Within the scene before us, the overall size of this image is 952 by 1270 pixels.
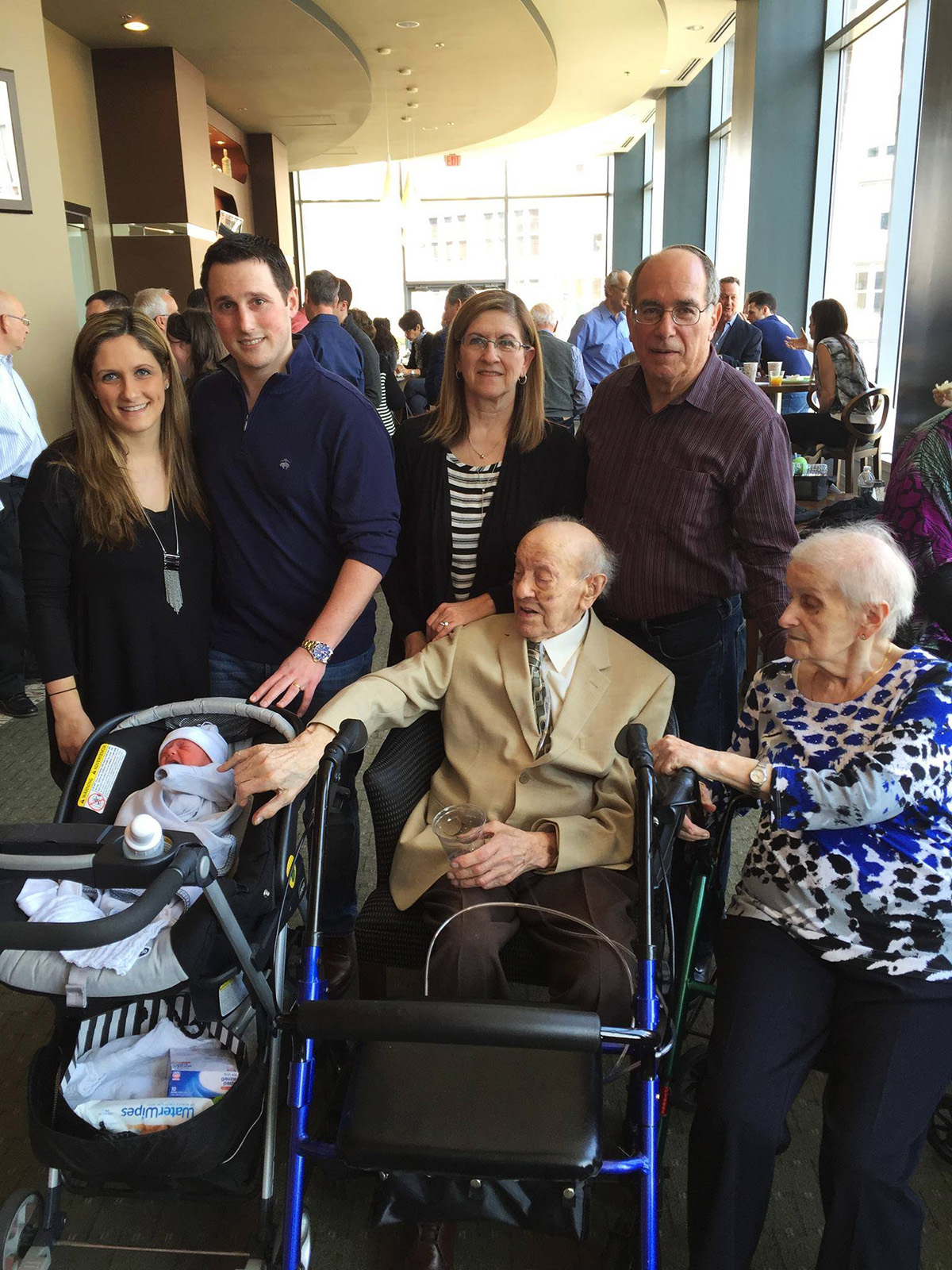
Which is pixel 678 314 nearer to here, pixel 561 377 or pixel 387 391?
pixel 561 377

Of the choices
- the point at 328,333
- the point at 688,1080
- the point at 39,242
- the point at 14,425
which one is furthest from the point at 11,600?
the point at 688,1080

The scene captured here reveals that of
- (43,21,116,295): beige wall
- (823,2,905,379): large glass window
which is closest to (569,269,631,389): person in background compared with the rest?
(823,2,905,379): large glass window

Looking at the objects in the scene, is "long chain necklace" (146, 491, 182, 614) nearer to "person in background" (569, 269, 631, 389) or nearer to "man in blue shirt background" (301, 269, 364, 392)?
"man in blue shirt background" (301, 269, 364, 392)

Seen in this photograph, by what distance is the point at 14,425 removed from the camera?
4.02 metres

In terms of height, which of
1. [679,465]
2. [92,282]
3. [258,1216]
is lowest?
[258,1216]

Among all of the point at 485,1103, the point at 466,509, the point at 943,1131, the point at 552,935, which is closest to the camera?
the point at 485,1103

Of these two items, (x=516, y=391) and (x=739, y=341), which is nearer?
(x=516, y=391)

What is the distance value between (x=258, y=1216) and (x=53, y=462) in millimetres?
1524

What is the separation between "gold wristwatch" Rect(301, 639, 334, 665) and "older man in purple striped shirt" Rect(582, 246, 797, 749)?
682 millimetres

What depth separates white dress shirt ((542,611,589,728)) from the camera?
79.5 inches

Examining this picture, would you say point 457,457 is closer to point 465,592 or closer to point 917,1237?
point 465,592

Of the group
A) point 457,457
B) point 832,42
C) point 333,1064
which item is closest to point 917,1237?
point 333,1064

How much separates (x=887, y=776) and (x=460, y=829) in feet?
2.54

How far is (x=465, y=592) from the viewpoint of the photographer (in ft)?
7.52
